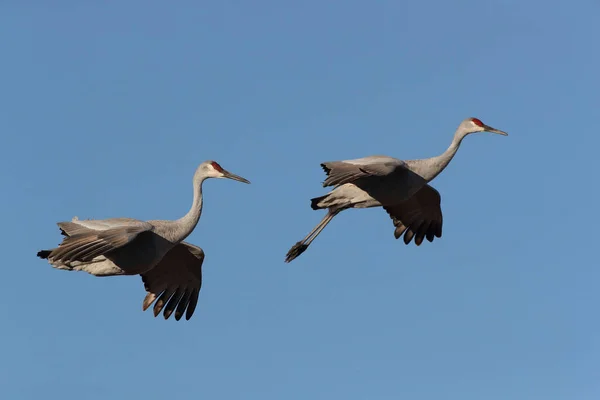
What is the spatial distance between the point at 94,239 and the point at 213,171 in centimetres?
286

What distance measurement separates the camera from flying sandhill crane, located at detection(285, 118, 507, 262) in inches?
1055

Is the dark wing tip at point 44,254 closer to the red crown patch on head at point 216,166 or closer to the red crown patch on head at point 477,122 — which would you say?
the red crown patch on head at point 216,166

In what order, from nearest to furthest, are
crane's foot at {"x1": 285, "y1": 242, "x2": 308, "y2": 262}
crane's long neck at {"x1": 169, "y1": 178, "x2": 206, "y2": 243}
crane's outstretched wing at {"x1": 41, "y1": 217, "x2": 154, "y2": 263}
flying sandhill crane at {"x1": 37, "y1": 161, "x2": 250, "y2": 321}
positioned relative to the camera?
crane's outstretched wing at {"x1": 41, "y1": 217, "x2": 154, "y2": 263} → flying sandhill crane at {"x1": 37, "y1": 161, "x2": 250, "y2": 321} → crane's long neck at {"x1": 169, "y1": 178, "x2": 206, "y2": 243} → crane's foot at {"x1": 285, "y1": 242, "x2": 308, "y2": 262}

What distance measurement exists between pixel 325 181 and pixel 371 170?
943mm

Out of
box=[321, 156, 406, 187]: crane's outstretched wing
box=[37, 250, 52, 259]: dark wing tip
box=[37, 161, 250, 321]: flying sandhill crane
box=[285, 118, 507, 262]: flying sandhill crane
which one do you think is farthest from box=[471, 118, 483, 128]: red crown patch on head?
box=[37, 250, 52, 259]: dark wing tip

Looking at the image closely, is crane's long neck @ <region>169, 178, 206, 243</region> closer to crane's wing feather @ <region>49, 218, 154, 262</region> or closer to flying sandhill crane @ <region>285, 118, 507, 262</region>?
crane's wing feather @ <region>49, 218, 154, 262</region>

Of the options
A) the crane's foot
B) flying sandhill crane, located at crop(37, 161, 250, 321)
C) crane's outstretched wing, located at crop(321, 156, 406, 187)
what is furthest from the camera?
the crane's foot

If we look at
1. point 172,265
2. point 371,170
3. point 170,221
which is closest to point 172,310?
point 172,265

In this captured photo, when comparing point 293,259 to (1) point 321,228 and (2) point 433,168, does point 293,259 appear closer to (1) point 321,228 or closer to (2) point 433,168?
(1) point 321,228

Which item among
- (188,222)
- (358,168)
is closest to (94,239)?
(188,222)

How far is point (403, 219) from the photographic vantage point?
30031mm

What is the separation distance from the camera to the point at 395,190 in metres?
27.3

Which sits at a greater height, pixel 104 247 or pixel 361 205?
pixel 361 205

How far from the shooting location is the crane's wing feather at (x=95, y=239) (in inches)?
982
